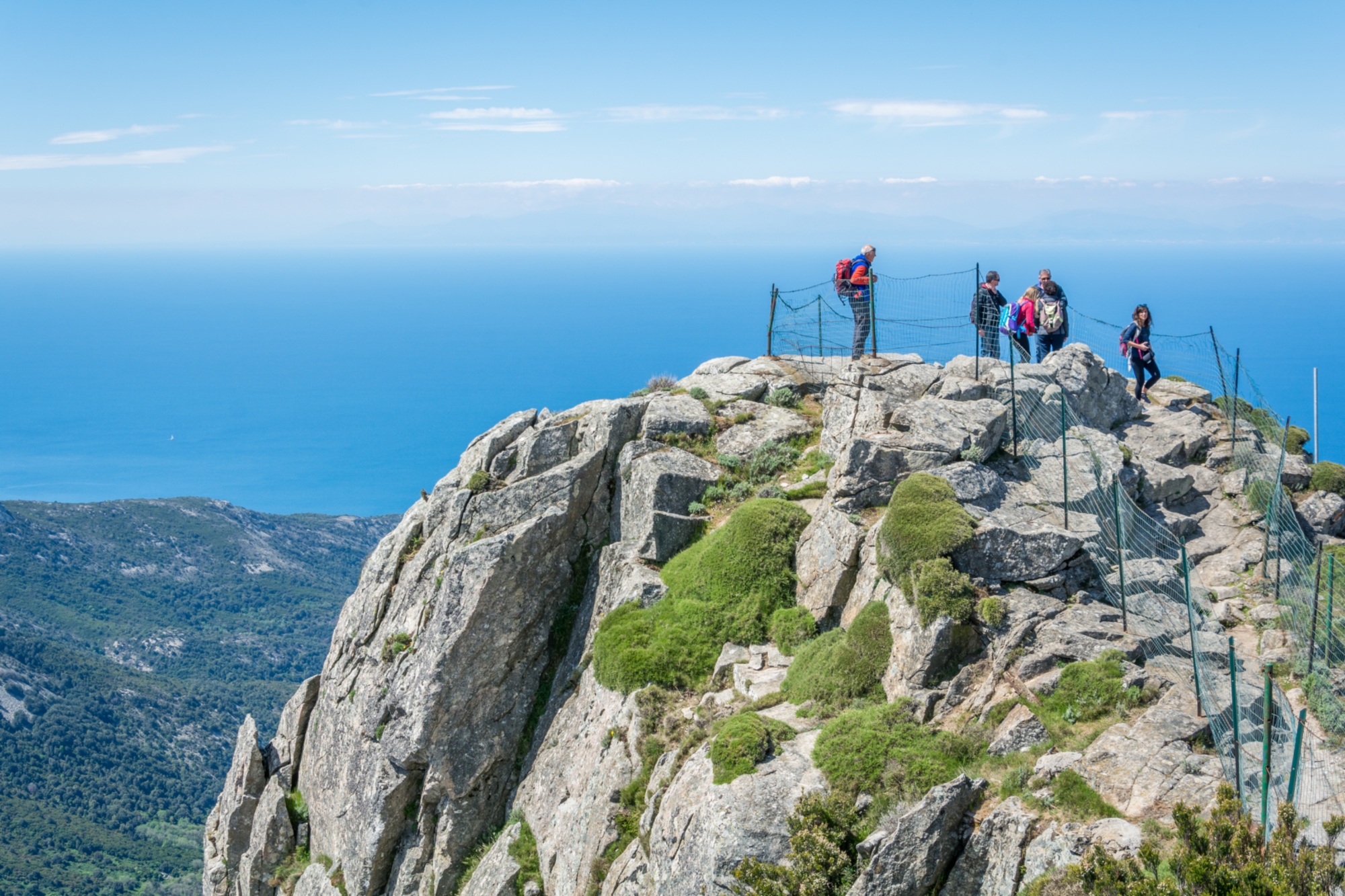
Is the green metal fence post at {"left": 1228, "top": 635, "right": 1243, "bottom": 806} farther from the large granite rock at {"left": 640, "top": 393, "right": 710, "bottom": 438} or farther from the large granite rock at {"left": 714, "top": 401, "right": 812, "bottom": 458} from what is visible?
the large granite rock at {"left": 640, "top": 393, "right": 710, "bottom": 438}

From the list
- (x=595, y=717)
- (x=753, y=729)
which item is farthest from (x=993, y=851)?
(x=595, y=717)

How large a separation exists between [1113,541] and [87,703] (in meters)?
170

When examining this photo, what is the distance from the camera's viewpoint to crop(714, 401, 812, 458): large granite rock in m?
26.1

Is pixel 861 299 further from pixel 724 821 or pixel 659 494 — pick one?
pixel 724 821

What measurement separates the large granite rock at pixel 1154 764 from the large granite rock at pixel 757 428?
1371 cm

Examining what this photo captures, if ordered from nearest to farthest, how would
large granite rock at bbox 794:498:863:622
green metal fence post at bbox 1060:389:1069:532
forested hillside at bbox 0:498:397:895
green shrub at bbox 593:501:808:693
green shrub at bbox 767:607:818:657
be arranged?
green metal fence post at bbox 1060:389:1069:532
green shrub at bbox 767:607:818:657
large granite rock at bbox 794:498:863:622
green shrub at bbox 593:501:808:693
forested hillside at bbox 0:498:397:895

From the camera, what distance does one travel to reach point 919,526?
1753 centimetres

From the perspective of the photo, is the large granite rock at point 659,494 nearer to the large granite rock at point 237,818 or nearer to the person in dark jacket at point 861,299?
the person in dark jacket at point 861,299

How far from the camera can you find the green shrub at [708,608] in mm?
19859

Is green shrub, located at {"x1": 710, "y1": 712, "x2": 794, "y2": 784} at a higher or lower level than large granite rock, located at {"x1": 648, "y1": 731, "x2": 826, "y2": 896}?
higher

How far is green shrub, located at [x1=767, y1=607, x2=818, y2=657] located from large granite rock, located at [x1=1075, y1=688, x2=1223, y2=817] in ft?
21.9

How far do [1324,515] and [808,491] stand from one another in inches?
500

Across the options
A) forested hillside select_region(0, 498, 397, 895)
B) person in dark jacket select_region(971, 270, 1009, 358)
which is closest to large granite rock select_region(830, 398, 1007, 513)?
person in dark jacket select_region(971, 270, 1009, 358)

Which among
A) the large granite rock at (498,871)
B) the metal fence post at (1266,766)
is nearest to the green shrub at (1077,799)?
the metal fence post at (1266,766)
